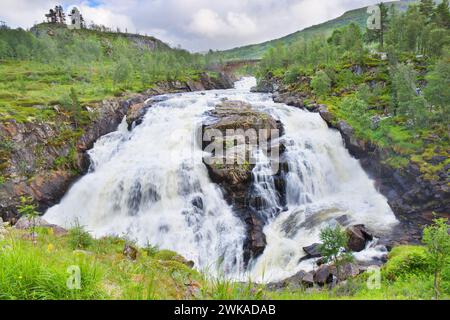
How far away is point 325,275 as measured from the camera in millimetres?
16766

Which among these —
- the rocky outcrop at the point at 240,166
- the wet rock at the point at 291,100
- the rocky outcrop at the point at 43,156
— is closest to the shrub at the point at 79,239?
the rocky outcrop at the point at 240,166

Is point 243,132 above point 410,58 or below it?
below

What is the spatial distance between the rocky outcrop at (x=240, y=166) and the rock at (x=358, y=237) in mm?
6309

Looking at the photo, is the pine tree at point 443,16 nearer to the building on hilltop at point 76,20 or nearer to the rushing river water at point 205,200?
the rushing river water at point 205,200

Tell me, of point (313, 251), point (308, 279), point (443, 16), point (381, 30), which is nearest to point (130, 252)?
point (308, 279)

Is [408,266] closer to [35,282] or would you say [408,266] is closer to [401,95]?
[35,282]

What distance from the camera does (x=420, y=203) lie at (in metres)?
27.3

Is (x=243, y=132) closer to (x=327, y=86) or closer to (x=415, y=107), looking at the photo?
(x=415, y=107)

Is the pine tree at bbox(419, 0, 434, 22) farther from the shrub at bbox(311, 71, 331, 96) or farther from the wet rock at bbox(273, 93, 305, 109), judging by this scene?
the wet rock at bbox(273, 93, 305, 109)

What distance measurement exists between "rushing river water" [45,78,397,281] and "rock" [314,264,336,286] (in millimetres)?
2744

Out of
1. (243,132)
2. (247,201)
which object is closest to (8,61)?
(243,132)

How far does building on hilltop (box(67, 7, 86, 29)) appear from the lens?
17462cm

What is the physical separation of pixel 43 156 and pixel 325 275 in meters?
30.9

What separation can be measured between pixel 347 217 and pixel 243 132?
14.5 metres
